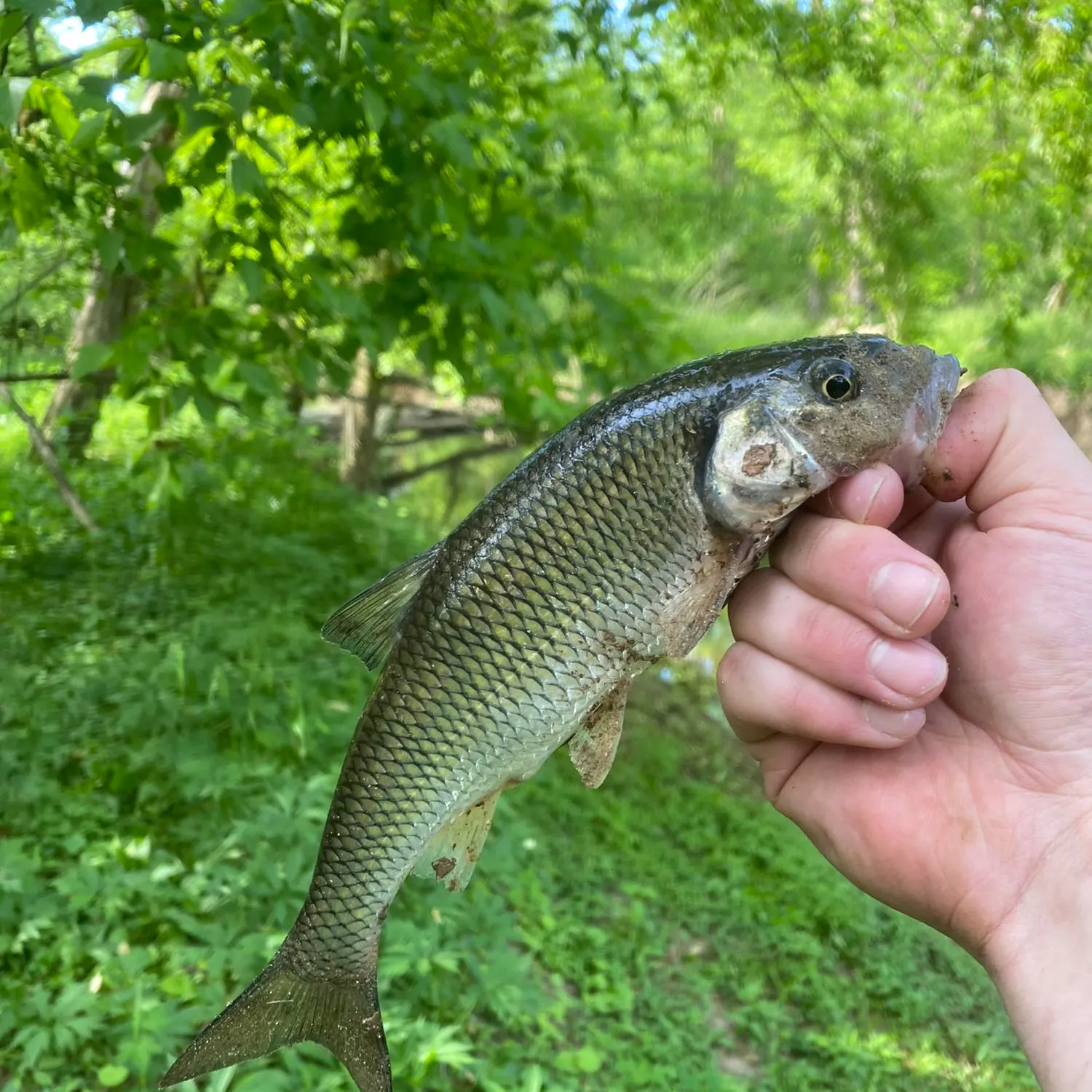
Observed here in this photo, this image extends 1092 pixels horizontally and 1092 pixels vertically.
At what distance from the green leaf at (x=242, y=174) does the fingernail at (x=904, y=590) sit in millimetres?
2043

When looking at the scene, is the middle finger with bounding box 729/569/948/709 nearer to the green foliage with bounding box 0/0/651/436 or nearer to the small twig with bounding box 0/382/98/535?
the green foliage with bounding box 0/0/651/436

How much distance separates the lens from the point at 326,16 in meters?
2.77

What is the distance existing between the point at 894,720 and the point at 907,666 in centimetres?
12

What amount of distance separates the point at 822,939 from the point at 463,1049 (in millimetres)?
2723

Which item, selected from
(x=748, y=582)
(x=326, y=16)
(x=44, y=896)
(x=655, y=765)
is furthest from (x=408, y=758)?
(x=655, y=765)

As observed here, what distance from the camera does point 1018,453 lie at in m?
1.63

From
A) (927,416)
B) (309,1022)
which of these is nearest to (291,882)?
(309,1022)

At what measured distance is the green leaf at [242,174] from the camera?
2.41 meters

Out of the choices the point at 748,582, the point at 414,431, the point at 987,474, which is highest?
the point at 987,474

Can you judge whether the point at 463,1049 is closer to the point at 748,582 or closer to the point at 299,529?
the point at 748,582

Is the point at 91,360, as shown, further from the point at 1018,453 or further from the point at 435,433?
the point at 435,433

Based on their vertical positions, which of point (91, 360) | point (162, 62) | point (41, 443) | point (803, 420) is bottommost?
point (41, 443)

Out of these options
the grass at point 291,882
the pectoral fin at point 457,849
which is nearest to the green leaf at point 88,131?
the grass at point 291,882

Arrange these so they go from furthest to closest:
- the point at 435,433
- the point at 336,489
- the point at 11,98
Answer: the point at 435,433 → the point at 336,489 → the point at 11,98
